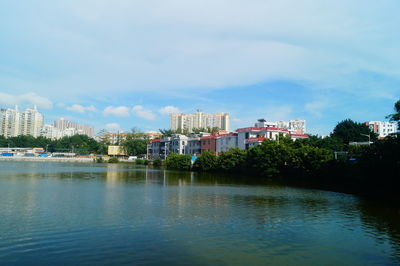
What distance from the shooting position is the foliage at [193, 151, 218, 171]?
6150 cm

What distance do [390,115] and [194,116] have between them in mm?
113591

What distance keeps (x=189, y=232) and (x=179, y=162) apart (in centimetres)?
5705

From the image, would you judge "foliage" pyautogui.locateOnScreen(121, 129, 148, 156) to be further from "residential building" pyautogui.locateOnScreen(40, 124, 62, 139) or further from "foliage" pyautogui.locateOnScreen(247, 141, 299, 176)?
"residential building" pyautogui.locateOnScreen(40, 124, 62, 139)

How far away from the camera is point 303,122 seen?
146 meters

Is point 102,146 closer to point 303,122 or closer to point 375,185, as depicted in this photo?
point 303,122

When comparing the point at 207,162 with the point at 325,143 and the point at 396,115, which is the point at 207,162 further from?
the point at 396,115

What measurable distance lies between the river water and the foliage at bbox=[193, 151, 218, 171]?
127 feet

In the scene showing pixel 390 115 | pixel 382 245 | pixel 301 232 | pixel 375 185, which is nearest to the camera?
pixel 382 245

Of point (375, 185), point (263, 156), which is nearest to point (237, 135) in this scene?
point (263, 156)

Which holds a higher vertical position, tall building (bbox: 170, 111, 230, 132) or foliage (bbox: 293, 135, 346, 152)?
tall building (bbox: 170, 111, 230, 132)

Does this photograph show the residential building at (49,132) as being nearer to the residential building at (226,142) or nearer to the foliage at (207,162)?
the residential building at (226,142)

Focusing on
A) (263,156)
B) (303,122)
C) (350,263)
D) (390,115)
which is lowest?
(350,263)

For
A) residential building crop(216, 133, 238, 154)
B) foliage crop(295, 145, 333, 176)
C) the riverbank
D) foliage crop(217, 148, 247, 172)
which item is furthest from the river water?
the riverbank

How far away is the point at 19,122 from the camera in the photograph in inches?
6467
